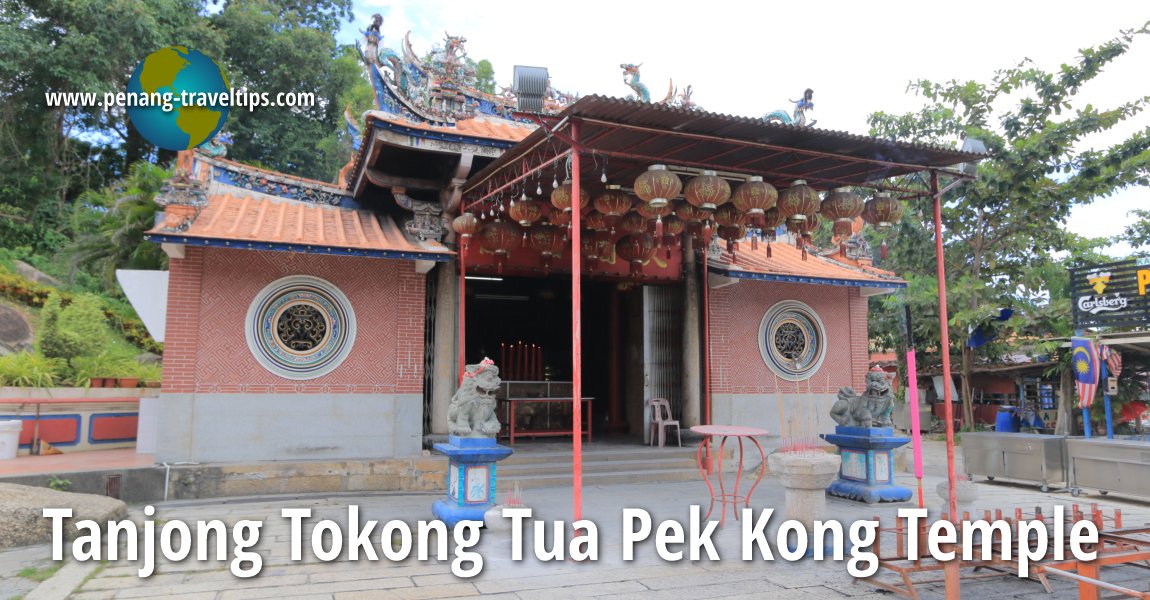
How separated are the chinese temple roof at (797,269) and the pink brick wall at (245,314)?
4.54 m

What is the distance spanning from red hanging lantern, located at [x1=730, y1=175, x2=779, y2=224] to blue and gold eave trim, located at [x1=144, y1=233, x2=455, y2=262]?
3489 mm

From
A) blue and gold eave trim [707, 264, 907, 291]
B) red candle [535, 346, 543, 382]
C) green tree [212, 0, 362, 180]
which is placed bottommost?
red candle [535, 346, 543, 382]

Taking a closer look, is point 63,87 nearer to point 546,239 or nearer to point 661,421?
point 546,239

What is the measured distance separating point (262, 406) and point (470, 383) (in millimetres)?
3057

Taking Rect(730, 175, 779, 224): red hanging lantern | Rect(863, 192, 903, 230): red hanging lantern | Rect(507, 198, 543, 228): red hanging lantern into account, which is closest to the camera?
Rect(730, 175, 779, 224): red hanging lantern

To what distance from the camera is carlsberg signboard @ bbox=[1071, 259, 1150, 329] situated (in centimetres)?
995

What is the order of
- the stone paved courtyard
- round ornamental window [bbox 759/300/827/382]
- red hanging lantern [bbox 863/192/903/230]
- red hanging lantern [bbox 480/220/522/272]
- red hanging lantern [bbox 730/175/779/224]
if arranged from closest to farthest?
the stone paved courtyard → red hanging lantern [bbox 730/175/779/224] → red hanging lantern [bbox 863/192/903/230] → red hanging lantern [bbox 480/220/522/272] → round ornamental window [bbox 759/300/827/382]

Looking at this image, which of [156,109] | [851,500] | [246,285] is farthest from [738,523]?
[156,109]

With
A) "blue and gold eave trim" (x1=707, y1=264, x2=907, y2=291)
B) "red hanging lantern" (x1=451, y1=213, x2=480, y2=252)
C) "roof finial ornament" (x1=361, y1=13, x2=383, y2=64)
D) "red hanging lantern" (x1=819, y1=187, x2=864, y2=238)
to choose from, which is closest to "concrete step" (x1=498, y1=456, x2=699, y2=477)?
"blue and gold eave trim" (x1=707, y1=264, x2=907, y2=291)

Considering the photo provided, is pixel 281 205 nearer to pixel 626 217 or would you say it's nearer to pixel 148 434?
pixel 148 434

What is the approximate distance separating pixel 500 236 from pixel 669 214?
222 cm

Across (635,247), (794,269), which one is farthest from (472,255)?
(794,269)

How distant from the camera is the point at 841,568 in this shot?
520cm

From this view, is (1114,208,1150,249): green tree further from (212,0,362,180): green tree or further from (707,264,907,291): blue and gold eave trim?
(212,0,362,180): green tree
